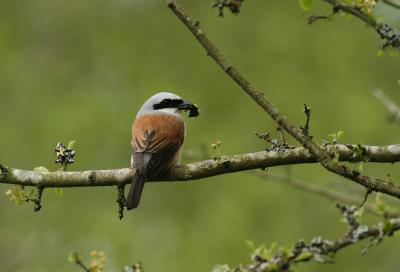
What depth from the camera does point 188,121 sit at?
14.3 m

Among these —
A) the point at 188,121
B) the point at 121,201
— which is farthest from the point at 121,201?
the point at 188,121

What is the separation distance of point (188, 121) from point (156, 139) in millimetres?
7379

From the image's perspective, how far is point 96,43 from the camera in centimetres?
1834

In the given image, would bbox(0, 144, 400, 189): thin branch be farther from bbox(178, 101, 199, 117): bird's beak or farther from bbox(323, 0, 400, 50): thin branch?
bbox(178, 101, 199, 117): bird's beak

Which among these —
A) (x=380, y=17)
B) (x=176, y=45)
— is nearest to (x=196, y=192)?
(x=176, y=45)

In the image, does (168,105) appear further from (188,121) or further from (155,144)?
(188,121)

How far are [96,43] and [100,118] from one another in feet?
12.4

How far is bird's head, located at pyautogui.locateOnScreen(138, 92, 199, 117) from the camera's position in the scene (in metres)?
7.40

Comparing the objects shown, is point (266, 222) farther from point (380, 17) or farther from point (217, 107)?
point (380, 17)

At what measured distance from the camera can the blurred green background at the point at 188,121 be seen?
13406 millimetres

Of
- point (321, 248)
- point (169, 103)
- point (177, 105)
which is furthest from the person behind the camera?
point (169, 103)

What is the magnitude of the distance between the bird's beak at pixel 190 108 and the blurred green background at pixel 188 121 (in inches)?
145

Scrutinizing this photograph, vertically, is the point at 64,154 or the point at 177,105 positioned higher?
the point at 177,105

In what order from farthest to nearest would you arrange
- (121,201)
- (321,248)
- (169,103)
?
(169,103) < (121,201) < (321,248)
